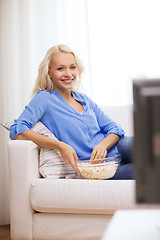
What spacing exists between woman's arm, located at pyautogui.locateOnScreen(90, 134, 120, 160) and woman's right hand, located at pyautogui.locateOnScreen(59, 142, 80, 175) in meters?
0.10

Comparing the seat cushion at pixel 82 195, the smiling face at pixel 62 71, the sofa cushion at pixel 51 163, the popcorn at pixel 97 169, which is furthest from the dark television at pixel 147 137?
the smiling face at pixel 62 71

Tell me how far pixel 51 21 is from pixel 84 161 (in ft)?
4.93

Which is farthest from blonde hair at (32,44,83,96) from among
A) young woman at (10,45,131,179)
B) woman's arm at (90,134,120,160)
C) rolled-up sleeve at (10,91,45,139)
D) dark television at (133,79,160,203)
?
dark television at (133,79,160,203)

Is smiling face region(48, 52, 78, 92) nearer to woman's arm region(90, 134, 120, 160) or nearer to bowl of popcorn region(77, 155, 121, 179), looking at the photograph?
woman's arm region(90, 134, 120, 160)

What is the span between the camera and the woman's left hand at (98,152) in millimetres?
2111

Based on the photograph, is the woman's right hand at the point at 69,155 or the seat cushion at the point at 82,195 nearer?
the seat cushion at the point at 82,195

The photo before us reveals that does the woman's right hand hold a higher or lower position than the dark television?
lower

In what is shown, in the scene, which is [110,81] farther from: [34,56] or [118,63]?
[34,56]

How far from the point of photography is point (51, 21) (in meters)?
3.12

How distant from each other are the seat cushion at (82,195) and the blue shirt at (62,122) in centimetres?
33

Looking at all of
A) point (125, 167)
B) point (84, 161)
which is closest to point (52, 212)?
point (84, 161)

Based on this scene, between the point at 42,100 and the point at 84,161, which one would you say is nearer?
the point at 84,161

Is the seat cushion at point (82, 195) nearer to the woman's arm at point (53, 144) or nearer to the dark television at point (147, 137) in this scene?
the woman's arm at point (53, 144)

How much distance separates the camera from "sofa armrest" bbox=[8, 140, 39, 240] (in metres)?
2.01
